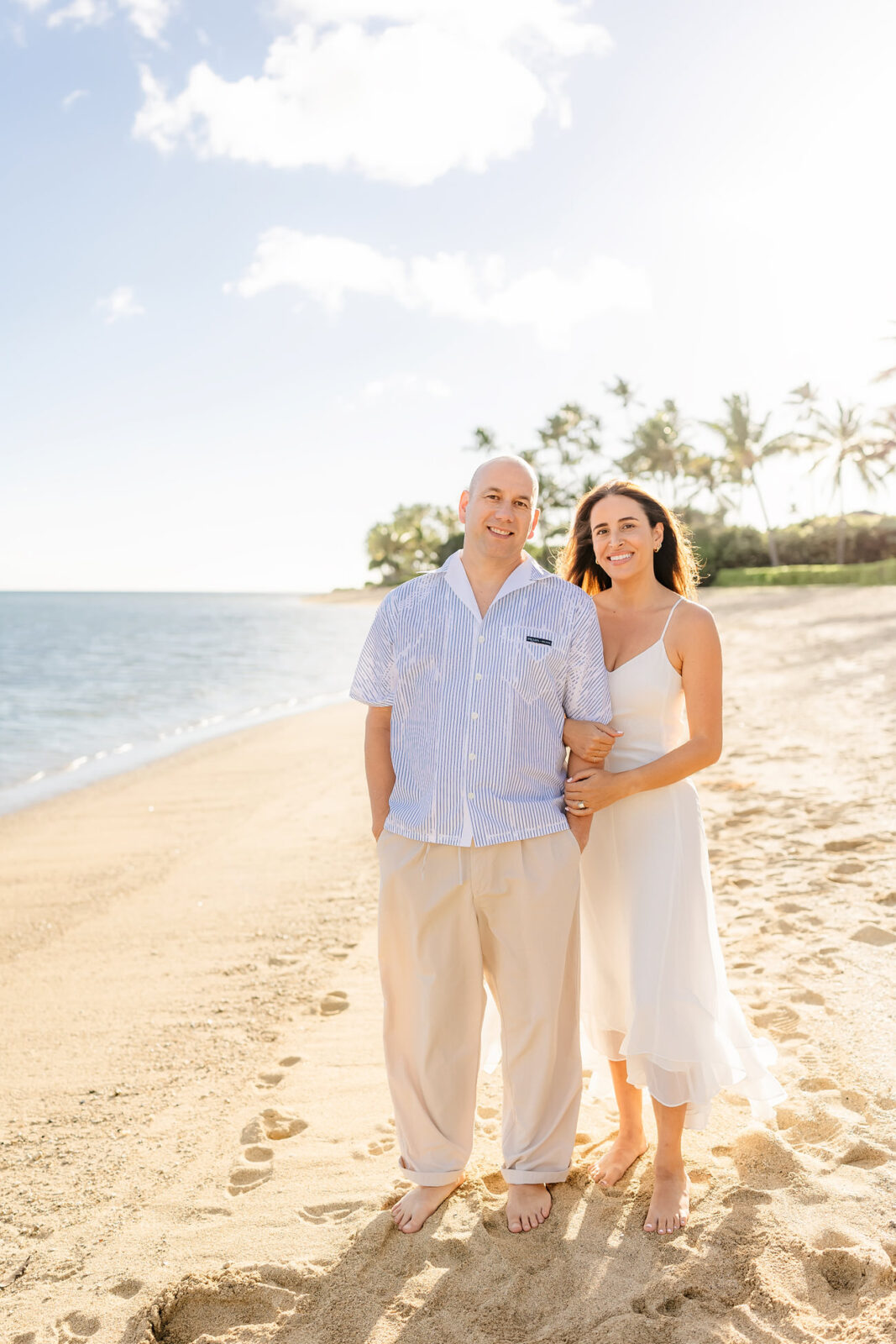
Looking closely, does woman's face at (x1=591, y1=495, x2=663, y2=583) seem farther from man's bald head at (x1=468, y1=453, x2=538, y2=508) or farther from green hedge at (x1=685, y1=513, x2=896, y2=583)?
green hedge at (x1=685, y1=513, x2=896, y2=583)

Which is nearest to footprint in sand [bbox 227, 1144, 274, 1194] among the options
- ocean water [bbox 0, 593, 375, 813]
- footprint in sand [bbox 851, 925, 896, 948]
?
footprint in sand [bbox 851, 925, 896, 948]

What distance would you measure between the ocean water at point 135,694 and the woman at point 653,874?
8.82 meters

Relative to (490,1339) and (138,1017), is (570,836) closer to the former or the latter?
(490,1339)

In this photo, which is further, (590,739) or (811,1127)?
(811,1127)

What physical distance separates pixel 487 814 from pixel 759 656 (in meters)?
14.6

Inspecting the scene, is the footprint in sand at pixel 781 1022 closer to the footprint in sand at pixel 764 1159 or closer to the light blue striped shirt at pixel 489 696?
the footprint in sand at pixel 764 1159

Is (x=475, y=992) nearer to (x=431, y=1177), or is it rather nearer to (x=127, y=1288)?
(x=431, y=1177)

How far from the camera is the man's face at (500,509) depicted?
273 cm

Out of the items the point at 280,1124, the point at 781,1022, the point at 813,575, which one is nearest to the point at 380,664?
the point at 280,1124

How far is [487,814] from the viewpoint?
262 centimetres

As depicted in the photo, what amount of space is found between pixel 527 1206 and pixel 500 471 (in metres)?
2.13

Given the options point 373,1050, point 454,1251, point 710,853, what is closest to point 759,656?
point 710,853

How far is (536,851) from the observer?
2654 millimetres

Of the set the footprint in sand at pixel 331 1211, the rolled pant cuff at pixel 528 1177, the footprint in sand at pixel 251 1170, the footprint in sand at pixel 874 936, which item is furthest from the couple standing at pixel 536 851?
the footprint in sand at pixel 874 936
